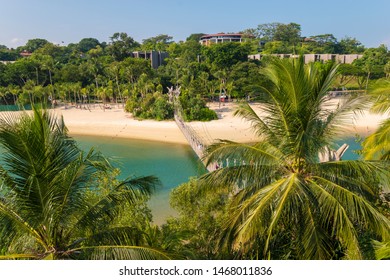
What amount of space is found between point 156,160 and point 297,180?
14603 millimetres

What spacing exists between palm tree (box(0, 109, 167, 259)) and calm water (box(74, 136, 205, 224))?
7.76 m

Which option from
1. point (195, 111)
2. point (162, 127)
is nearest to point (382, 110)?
point (162, 127)

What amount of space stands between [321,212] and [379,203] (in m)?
1.75

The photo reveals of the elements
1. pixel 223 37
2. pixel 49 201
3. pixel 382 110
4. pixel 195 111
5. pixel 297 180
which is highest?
pixel 223 37

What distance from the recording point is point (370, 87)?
5441 millimetres

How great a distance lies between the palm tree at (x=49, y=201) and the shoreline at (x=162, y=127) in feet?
54.9

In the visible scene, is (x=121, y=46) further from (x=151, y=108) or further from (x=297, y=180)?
(x=297, y=180)

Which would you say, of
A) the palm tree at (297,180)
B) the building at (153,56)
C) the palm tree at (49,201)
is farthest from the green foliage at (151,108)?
the palm tree at (49,201)

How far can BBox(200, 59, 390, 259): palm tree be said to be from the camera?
3.55m

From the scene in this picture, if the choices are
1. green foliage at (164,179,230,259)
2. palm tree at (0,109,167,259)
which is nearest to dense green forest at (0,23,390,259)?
palm tree at (0,109,167,259)

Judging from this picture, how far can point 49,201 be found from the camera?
308cm

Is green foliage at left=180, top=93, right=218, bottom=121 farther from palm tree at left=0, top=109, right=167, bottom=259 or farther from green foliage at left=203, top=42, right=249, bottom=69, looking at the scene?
palm tree at left=0, top=109, right=167, bottom=259

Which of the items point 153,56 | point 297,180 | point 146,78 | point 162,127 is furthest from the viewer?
point 153,56

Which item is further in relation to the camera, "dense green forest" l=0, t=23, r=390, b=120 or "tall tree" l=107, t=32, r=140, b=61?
"tall tree" l=107, t=32, r=140, b=61
